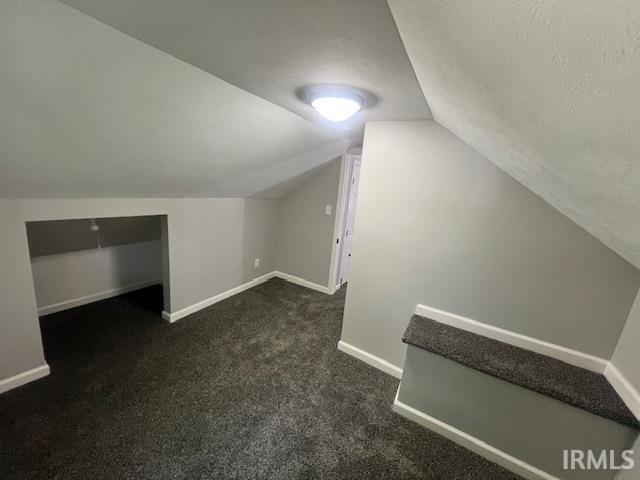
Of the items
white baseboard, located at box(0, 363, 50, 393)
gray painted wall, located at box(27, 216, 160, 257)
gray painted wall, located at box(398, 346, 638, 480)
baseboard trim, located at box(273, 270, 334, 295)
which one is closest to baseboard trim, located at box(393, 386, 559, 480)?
gray painted wall, located at box(398, 346, 638, 480)

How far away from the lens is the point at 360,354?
2371mm

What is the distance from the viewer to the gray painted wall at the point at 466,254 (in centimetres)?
153

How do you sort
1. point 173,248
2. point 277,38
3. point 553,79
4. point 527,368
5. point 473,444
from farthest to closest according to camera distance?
point 173,248 → point 473,444 → point 527,368 → point 277,38 → point 553,79

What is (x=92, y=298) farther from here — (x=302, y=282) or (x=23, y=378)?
(x=302, y=282)

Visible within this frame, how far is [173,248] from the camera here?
2.51 m

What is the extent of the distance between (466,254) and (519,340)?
636 mm

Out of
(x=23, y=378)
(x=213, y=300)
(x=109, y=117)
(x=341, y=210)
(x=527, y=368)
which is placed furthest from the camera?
(x=341, y=210)

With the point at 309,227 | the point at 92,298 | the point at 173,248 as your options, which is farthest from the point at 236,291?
the point at 92,298

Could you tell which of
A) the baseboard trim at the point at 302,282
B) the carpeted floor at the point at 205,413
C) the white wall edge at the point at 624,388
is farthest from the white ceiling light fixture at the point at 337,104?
the baseboard trim at the point at 302,282

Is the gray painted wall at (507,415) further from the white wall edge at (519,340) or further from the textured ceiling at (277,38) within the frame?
the textured ceiling at (277,38)

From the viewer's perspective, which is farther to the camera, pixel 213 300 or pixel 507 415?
pixel 213 300

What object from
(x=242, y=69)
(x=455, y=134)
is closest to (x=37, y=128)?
(x=242, y=69)

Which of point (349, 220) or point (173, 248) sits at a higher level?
point (349, 220)

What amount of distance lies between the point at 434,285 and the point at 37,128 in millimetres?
2377
